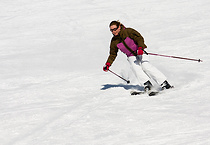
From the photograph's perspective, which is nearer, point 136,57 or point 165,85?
point 165,85

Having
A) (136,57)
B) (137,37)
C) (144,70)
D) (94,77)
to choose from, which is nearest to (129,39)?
(137,37)

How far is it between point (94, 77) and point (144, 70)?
2.29m

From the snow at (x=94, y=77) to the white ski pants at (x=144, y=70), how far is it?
0.39 metres

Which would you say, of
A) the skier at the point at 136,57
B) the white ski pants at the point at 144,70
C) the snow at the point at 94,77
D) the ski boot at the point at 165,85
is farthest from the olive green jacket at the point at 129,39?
the snow at the point at 94,77

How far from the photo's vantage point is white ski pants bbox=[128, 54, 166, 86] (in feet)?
24.1

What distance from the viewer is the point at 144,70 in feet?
24.5

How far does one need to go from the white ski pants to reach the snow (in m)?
0.39

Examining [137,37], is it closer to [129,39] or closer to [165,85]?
[129,39]

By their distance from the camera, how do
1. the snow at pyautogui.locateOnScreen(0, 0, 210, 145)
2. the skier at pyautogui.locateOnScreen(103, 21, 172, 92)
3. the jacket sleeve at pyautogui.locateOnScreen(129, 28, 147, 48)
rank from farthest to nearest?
the skier at pyautogui.locateOnScreen(103, 21, 172, 92) → the jacket sleeve at pyautogui.locateOnScreen(129, 28, 147, 48) → the snow at pyautogui.locateOnScreen(0, 0, 210, 145)

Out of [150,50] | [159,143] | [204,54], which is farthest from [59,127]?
[150,50]

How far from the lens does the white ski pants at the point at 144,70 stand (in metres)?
7.34

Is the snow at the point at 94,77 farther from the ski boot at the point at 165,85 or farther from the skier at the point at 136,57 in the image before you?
the skier at the point at 136,57

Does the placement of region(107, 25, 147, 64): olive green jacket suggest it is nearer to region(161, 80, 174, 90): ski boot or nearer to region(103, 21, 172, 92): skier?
region(103, 21, 172, 92): skier

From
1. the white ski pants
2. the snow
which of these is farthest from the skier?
the snow
